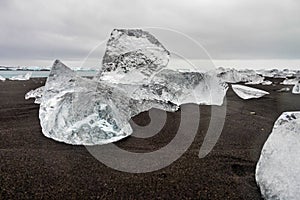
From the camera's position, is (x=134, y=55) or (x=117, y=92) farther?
(x=134, y=55)

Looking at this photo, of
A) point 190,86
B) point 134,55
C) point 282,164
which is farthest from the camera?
point 190,86

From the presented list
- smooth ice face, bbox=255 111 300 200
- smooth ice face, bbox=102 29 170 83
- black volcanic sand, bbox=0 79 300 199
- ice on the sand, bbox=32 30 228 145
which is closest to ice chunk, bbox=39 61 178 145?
ice on the sand, bbox=32 30 228 145

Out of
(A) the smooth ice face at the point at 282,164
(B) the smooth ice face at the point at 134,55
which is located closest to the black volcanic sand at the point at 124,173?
(A) the smooth ice face at the point at 282,164

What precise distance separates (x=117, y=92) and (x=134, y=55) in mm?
1354

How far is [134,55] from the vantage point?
474cm

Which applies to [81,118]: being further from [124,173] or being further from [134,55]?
[134,55]

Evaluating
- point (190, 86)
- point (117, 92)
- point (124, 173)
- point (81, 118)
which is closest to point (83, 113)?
point (81, 118)

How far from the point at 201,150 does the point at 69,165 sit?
109 cm

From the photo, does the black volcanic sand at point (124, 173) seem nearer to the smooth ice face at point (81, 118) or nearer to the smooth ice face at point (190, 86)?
the smooth ice face at point (81, 118)

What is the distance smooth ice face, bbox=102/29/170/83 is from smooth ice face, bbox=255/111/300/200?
9.34 ft

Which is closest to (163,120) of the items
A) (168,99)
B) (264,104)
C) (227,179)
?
(168,99)

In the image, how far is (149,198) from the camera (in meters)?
1.71

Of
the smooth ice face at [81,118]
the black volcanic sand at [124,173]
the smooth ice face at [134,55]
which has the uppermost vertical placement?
the smooth ice face at [134,55]

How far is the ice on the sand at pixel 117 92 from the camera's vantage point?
2.79 m
